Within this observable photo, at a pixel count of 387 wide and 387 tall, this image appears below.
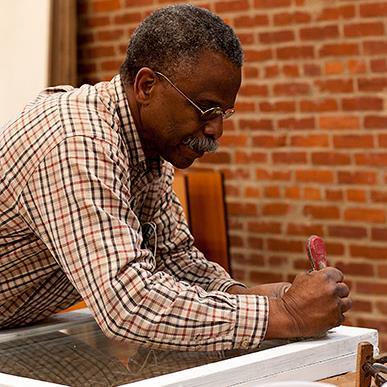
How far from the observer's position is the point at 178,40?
1957 mm

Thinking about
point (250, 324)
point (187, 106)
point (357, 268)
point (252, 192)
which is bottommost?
point (357, 268)

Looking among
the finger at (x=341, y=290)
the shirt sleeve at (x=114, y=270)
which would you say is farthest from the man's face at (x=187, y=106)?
the finger at (x=341, y=290)

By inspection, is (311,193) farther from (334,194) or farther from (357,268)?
(357,268)

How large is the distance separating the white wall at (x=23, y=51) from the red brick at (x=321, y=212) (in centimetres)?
156

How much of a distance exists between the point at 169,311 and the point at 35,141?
414 mm

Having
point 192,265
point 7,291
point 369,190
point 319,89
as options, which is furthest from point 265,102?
point 7,291

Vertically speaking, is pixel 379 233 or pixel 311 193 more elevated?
pixel 311 193

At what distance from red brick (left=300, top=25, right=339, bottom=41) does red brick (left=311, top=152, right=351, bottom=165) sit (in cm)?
50

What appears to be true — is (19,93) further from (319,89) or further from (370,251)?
(370,251)

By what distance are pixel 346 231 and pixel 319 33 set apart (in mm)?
872

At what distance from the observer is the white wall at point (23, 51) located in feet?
16.5

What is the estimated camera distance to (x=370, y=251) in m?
4.21

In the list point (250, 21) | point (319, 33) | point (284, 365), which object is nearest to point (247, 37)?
point (250, 21)

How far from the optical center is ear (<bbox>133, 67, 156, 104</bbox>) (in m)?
1.99
